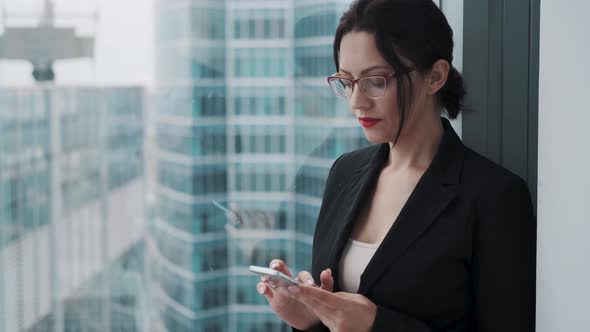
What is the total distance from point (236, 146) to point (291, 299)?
603 mm

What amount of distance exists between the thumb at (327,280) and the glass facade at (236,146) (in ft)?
1.80

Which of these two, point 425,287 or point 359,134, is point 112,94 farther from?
point 425,287

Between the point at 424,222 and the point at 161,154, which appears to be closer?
the point at 424,222

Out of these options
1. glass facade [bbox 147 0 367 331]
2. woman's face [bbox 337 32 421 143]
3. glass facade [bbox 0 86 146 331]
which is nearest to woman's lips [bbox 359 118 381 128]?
woman's face [bbox 337 32 421 143]

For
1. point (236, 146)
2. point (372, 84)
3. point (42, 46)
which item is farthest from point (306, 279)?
point (42, 46)

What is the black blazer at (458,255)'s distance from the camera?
105 centimetres

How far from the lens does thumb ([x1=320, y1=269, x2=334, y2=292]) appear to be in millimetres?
1150

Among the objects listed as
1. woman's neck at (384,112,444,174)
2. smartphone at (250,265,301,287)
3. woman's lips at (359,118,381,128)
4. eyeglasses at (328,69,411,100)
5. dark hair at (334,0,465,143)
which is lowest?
smartphone at (250,265,301,287)

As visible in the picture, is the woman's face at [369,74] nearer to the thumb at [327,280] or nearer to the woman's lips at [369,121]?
the woman's lips at [369,121]

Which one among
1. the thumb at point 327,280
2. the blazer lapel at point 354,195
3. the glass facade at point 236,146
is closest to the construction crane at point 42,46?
the glass facade at point 236,146

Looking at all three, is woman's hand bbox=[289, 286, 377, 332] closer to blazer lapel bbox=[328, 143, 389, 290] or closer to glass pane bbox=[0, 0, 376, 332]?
blazer lapel bbox=[328, 143, 389, 290]

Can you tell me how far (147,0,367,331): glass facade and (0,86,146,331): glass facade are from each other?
0.27 ft

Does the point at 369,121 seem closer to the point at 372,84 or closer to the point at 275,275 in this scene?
the point at 372,84

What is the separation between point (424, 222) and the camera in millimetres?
1118
